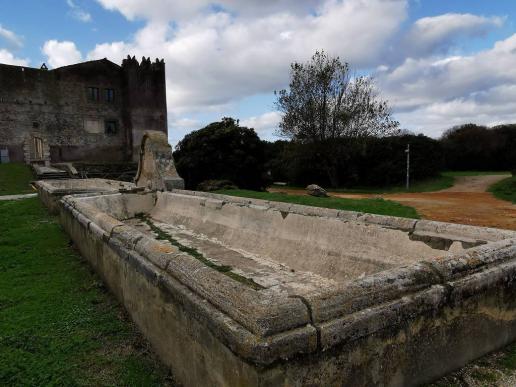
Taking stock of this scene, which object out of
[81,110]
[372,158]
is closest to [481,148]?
[372,158]

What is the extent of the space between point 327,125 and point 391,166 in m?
4.75

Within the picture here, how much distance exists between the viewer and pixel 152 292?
9.46 ft

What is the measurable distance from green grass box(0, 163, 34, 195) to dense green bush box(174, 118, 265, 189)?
7890 mm

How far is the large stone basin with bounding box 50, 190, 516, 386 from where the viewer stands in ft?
5.85

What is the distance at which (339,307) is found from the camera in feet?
6.26

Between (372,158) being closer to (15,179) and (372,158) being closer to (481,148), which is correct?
(481,148)

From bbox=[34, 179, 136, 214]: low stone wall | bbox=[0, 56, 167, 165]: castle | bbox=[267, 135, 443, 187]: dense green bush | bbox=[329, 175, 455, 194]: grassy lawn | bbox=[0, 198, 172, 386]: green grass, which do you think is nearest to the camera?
bbox=[0, 198, 172, 386]: green grass

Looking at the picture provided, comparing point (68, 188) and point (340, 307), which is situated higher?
point (340, 307)

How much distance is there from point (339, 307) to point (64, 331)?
2714mm

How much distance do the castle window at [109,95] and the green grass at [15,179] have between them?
10487 millimetres

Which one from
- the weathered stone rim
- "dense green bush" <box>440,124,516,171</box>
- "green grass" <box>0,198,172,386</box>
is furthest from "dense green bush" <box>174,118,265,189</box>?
the weathered stone rim

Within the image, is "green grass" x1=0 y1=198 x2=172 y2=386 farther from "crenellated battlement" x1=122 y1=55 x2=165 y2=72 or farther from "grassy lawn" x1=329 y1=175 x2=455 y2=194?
"crenellated battlement" x1=122 y1=55 x2=165 y2=72

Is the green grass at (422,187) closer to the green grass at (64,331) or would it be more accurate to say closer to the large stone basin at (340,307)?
the large stone basin at (340,307)

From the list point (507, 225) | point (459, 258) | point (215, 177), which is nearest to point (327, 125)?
point (215, 177)
